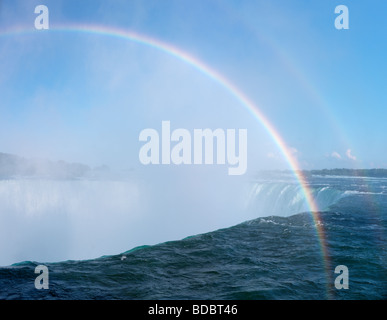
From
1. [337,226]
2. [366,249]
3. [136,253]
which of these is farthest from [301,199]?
[136,253]

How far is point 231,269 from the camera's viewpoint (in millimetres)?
10188

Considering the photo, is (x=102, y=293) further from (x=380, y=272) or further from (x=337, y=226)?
(x=337, y=226)

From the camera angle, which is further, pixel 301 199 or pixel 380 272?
pixel 301 199

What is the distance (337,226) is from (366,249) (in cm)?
442

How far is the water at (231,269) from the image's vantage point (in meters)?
8.10

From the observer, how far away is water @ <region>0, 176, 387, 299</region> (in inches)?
319

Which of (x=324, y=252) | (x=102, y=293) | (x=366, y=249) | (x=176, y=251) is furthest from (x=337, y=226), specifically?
(x=102, y=293)
